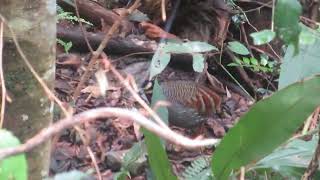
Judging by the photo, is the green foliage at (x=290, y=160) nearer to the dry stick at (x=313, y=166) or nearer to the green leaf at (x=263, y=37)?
the dry stick at (x=313, y=166)

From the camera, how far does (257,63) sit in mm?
2936

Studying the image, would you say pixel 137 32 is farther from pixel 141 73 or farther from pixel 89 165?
pixel 89 165

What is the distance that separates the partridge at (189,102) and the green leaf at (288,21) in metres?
1.54

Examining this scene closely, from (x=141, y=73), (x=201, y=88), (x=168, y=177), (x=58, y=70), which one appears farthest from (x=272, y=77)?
(x=168, y=177)

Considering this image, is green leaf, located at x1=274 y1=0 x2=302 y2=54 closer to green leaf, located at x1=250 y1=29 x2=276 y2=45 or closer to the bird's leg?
green leaf, located at x1=250 y1=29 x2=276 y2=45

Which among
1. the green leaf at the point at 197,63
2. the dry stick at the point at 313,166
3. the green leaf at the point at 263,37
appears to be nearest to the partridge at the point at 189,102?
the green leaf at the point at 197,63

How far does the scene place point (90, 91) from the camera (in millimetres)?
2527

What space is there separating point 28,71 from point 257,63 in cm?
206

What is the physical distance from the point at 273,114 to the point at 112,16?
224 cm

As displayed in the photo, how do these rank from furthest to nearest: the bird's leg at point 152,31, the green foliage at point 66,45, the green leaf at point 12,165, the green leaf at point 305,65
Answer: the bird's leg at point 152,31 < the green foliage at point 66,45 < the green leaf at point 305,65 < the green leaf at point 12,165

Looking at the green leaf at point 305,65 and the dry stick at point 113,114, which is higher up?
the dry stick at point 113,114

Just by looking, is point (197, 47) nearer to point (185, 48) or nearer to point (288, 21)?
point (185, 48)

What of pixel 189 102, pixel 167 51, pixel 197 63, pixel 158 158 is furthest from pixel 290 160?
pixel 189 102

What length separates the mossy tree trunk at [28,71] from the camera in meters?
1.00
